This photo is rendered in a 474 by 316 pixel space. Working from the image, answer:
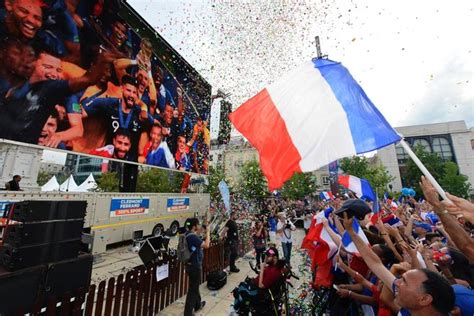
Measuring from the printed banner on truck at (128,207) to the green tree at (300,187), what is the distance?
32.8 m

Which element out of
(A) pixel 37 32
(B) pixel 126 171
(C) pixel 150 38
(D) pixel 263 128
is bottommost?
(D) pixel 263 128

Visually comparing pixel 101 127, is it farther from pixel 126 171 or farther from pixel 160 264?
pixel 160 264

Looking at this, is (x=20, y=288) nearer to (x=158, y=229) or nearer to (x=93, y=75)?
(x=93, y=75)

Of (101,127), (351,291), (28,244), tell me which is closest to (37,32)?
(101,127)

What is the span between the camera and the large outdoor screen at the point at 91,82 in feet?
26.8

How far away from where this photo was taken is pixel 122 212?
11977 mm

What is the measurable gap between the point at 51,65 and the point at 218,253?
32.2ft

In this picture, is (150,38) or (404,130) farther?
(404,130)

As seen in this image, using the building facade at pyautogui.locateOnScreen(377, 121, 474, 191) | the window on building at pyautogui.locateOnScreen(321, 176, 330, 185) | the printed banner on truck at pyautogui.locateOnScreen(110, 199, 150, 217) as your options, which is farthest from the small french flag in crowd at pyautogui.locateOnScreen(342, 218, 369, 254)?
the building facade at pyautogui.locateOnScreen(377, 121, 474, 191)

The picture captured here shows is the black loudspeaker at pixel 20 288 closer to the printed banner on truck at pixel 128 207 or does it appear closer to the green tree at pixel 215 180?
the printed banner on truck at pixel 128 207

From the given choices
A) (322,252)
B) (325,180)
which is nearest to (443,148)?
(325,180)

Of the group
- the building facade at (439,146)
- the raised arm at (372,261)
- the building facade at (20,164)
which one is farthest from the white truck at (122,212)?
the building facade at (439,146)

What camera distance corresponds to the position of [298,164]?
294 cm

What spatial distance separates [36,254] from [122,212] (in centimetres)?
955
